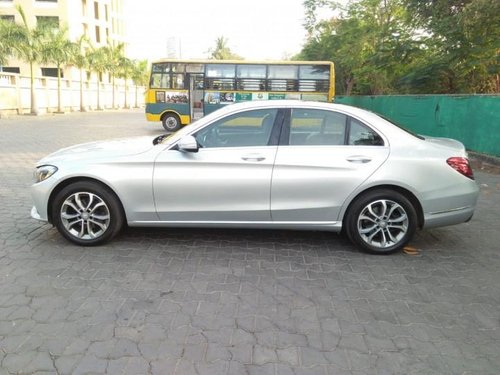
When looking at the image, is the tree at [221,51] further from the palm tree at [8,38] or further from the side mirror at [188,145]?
the side mirror at [188,145]

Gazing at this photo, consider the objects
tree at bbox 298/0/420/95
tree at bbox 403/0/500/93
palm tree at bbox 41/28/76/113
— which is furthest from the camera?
palm tree at bbox 41/28/76/113

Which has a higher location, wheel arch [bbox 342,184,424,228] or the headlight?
the headlight

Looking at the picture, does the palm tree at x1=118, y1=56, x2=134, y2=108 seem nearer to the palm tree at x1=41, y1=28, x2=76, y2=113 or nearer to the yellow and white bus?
the palm tree at x1=41, y1=28, x2=76, y2=113

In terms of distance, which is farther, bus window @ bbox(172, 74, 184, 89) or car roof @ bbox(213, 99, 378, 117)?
bus window @ bbox(172, 74, 184, 89)

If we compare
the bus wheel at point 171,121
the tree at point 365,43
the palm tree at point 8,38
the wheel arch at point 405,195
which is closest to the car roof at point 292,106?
the wheel arch at point 405,195

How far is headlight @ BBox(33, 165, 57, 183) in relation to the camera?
4.44m

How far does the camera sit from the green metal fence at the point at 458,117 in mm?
→ 10273

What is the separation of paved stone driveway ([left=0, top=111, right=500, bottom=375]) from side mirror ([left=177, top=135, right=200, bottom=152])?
104 centimetres

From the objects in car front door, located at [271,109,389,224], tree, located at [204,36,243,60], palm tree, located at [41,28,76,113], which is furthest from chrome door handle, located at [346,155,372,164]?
tree, located at [204,36,243,60]

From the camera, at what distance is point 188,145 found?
168 inches

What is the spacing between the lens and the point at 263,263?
4.20 metres

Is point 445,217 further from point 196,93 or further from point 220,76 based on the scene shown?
point 196,93

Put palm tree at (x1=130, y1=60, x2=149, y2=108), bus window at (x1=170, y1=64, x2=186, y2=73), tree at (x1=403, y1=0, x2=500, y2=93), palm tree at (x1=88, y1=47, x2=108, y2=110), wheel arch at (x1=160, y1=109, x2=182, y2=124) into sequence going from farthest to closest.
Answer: palm tree at (x1=130, y1=60, x2=149, y2=108) → palm tree at (x1=88, y1=47, x2=108, y2=110) → wheel arch at (x1=160, y1=109, x2=182, y2=124) → bus window at (x1=170, y1=64, x2=186, y2=73) → tree at (x1=403, y1=0, x2=500, y2=93)

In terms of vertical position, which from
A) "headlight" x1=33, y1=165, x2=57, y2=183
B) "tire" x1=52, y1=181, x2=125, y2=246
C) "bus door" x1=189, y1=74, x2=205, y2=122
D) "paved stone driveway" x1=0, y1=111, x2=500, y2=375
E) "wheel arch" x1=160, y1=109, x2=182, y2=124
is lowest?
"paved stone driveway" x1=0, y1=111, x2=500, y2=375
